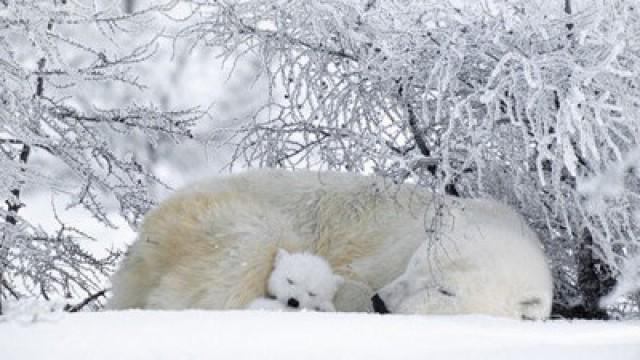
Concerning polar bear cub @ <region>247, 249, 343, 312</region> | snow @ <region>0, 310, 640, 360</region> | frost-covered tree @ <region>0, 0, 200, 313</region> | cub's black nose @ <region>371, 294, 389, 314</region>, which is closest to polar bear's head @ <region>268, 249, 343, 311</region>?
polar bear cub @ <region>247, 249, 343, 312</region>

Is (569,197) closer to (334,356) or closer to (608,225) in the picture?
(608,225)

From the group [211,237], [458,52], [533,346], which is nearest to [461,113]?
[458,52]

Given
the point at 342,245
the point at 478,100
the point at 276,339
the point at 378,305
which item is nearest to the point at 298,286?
the point at 378,305

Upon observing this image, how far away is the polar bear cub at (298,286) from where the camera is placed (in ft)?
15.8

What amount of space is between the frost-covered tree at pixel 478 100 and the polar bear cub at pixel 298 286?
607mm

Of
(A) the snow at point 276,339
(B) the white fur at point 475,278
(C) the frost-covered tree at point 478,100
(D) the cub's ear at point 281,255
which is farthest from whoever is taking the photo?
(D) the cub's ear at point 281,255

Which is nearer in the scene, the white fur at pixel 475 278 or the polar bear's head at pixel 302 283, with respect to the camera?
the white fur at pixel 475 278

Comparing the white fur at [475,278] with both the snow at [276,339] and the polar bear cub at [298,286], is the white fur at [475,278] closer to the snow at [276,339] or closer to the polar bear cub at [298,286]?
the polar bear cub at [298,286]

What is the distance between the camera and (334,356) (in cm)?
285

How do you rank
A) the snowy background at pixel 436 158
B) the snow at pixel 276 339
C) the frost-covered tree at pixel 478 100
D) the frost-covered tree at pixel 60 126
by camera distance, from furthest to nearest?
the frost-covered tree at pixel 60 126
the frost-covered tree at pixel 478 100
the snowy background at pixel 436 158
the snow at pixel 276 339

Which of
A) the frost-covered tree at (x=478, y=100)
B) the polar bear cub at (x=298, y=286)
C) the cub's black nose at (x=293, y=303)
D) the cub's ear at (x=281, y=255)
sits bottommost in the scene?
the cub's black nose at (x=293, y=303)

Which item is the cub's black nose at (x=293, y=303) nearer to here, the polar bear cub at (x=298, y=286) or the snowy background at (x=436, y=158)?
the polar bear cub at (x=298, y=286)

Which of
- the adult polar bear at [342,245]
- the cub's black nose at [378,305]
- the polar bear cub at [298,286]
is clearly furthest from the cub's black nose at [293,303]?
the cub's black nose at [378,305]

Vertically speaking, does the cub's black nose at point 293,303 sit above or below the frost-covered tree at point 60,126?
below
